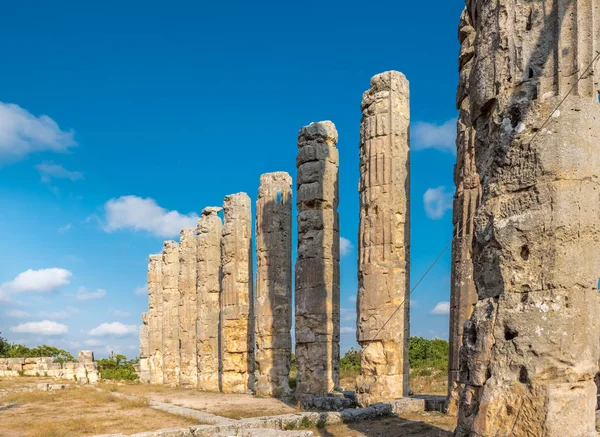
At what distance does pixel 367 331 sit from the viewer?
12938mm

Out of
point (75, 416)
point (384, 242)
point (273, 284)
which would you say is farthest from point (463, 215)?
point (75, 416)

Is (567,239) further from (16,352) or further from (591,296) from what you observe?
(16,352)

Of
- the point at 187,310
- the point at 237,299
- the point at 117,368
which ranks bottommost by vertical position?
the point at 117,368

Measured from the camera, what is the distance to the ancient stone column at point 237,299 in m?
19.8

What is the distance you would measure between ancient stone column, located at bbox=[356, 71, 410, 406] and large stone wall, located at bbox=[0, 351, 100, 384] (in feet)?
71.2

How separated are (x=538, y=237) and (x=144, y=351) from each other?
29792mm

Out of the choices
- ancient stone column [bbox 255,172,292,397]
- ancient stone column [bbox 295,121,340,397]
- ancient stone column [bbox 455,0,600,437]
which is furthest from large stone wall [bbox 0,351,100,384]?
ancient stone column [bbox 455,0,600,437]

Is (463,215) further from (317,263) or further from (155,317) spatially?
(155,317)

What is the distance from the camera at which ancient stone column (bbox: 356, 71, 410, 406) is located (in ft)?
41.7

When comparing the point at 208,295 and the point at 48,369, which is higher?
the point at 208,295

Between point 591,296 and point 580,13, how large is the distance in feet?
7.72

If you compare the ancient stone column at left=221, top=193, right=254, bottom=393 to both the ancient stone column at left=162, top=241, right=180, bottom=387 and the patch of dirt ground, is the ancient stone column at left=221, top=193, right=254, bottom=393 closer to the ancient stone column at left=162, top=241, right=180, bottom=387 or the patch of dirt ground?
the patch of dirt ground

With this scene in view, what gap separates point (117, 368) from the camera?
36969mm

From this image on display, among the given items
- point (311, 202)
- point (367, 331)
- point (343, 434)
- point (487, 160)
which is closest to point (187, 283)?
point (311, 202)
